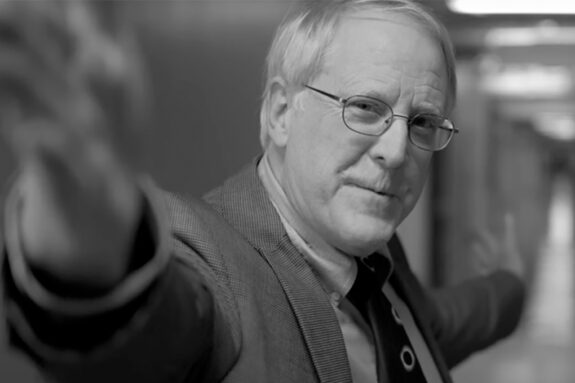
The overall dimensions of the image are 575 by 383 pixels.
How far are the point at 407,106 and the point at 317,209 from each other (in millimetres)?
211

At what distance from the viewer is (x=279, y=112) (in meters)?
1.35

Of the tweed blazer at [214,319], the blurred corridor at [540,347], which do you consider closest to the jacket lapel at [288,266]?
the tweed blazer at [214,319]

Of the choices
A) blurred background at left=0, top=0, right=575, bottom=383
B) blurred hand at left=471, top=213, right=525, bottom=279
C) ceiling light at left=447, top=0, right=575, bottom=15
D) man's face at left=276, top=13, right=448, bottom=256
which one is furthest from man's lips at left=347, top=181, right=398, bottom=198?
ceiling light at left=447, top=0, right=575, bottom=15

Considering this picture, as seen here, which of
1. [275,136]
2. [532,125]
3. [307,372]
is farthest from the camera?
[532,125]

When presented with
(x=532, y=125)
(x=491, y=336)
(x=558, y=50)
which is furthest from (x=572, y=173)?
(x=491, y=336)

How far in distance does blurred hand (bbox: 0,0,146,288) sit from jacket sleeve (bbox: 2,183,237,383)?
37 millimetres

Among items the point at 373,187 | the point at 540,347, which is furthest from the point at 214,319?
the point at 540,347

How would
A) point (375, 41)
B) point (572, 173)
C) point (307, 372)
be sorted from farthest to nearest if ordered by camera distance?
point (572, 173), point (375, 41), point (307, 372)

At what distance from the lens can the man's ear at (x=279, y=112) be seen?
1.32m

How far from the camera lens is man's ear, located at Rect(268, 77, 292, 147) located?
1322 mm

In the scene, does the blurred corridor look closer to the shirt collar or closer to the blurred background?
the blurred background

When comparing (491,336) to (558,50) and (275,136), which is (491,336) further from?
(558,50)

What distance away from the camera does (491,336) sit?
7.30 feet

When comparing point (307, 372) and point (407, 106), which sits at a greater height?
point (407, 106)
